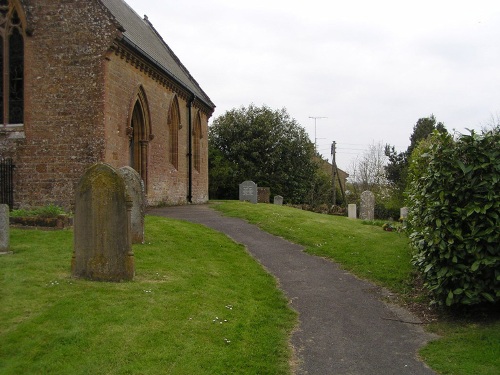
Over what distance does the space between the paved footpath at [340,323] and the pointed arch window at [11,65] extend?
9.90m

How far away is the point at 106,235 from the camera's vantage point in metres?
8.36

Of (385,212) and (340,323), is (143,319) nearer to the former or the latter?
(340,323)

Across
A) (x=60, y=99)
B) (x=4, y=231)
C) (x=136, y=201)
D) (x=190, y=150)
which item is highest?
(x=60, y=99)

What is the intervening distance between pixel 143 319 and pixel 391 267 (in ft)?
21.2

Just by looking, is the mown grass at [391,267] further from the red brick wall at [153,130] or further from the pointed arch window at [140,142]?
the pointed arch window at [140,142]

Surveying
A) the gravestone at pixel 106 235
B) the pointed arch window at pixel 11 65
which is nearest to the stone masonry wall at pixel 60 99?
the pointed arch window at pixel 11 65

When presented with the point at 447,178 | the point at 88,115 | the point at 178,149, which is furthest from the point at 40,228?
the point at 178,149

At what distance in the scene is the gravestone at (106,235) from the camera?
8.34m

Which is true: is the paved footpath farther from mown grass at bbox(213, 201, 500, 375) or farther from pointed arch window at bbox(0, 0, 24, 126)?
pointed arch window at bbox(0, 0, 24, 126)

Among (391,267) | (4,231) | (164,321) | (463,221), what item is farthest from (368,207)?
(164,321)

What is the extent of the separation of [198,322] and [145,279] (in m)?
2.01

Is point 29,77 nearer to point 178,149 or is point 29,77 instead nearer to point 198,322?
point 178,149

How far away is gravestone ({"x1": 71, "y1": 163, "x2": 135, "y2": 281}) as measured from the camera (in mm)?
8344

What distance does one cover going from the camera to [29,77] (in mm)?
16609
